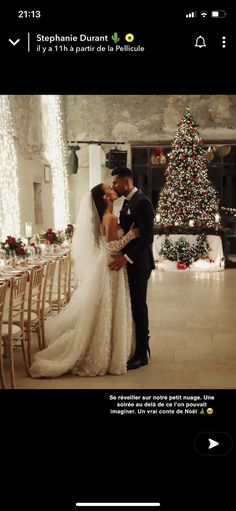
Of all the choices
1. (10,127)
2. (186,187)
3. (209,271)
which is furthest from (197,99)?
(10,127)

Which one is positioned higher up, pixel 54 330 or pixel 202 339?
pixel 54 330

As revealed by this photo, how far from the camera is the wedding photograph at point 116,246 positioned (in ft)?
10.0

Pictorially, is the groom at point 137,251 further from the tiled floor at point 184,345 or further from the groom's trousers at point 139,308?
the tiled floor at point 184,345

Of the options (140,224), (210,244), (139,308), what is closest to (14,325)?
(139,308)

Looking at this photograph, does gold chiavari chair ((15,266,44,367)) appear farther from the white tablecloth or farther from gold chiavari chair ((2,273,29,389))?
the white tablecloth

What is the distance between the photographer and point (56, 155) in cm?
997

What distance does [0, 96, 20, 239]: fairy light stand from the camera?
647 cm

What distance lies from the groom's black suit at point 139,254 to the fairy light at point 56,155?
6316mm
